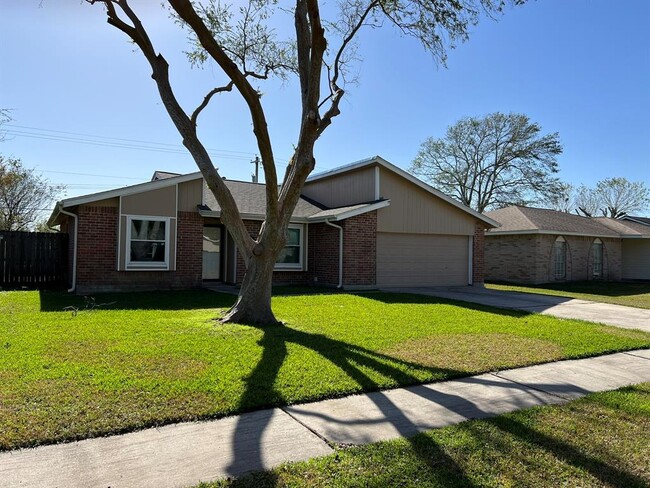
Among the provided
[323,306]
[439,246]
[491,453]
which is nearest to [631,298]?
[439,246]

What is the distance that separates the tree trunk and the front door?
7904 mm

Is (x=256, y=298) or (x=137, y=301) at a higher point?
(x=256, y=298)

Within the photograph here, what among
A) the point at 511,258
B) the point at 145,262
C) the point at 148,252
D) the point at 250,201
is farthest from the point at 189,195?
the point at 511,258

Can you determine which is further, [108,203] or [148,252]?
[148,252]

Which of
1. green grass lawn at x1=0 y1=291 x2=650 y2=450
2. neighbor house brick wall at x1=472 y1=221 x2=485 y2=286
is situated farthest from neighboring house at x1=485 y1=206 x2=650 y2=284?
green grass lawn at x1=0 y1=291 x2=650 y2=450

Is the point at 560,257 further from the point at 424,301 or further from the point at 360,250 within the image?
the point at 424,301

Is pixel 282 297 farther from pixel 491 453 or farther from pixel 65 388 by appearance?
pixel 491 453

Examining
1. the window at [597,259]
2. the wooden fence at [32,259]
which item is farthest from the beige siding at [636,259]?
the wooden fence at [32,259]

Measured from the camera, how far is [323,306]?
Answer: 10.9 metres

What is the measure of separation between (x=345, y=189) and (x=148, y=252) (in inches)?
293

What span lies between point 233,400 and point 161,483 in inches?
54.6

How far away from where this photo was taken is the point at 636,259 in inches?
995

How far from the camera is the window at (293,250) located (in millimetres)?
15773

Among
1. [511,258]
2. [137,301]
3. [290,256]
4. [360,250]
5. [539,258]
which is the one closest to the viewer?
[137,301]
